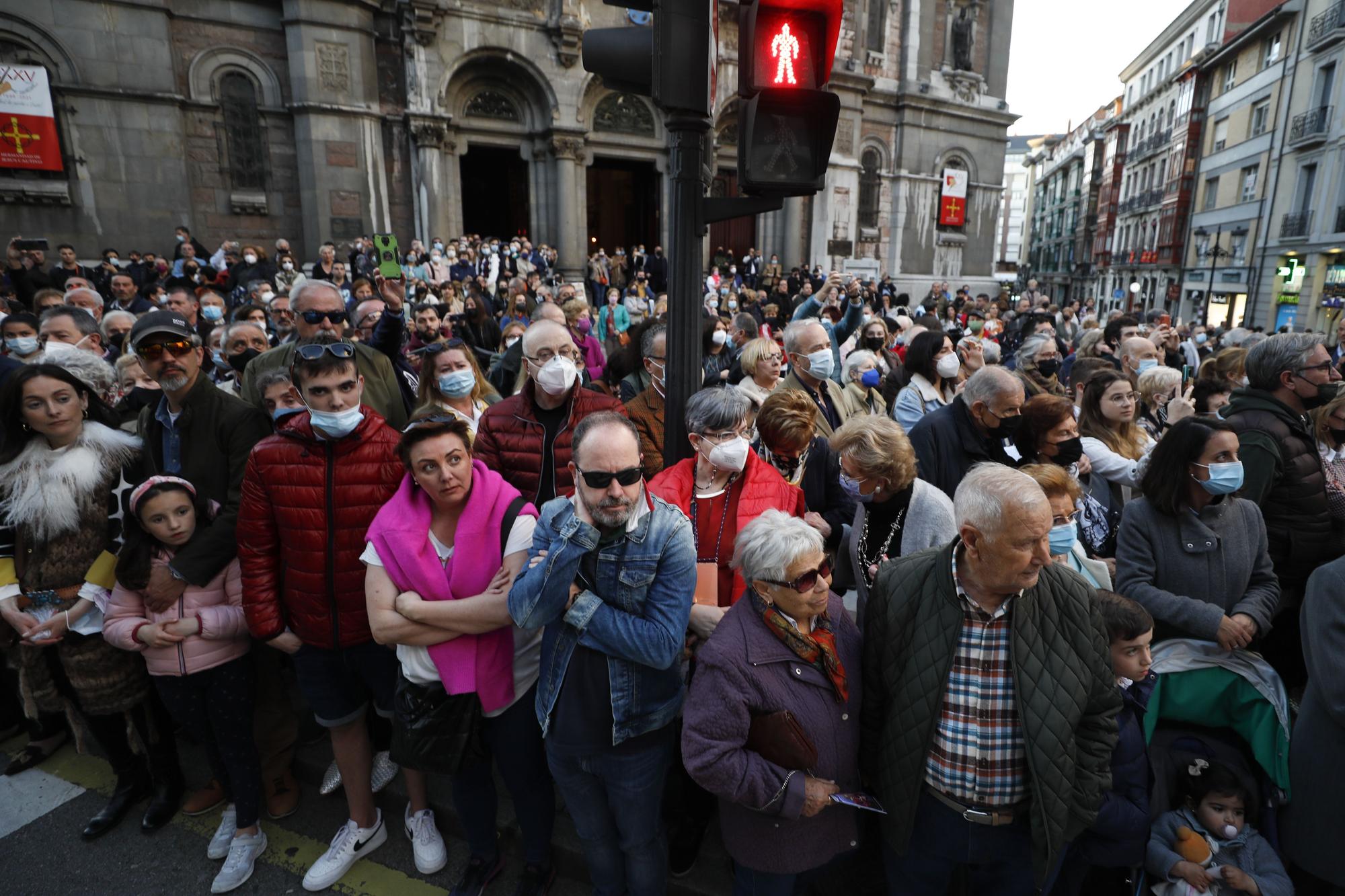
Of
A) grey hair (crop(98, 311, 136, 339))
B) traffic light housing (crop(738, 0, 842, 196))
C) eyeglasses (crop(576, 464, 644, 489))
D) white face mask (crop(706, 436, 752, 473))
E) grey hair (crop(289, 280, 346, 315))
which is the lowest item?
white face mask (crop(706, 436, 752, 473))

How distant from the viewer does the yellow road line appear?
2.97m

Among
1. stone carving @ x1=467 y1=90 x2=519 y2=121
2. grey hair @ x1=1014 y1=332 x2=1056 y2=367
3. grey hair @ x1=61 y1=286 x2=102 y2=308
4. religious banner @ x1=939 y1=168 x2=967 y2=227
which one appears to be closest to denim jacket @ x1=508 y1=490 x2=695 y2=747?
grey hair @ x1=1014 y1=332 x2=1056 y2=367

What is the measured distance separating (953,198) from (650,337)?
2780 cm

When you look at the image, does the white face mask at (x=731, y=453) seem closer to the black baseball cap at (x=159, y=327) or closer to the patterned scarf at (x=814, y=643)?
the patterned scarf at (x=814, y=643)

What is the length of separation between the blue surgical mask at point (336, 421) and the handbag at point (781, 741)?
1968 mm

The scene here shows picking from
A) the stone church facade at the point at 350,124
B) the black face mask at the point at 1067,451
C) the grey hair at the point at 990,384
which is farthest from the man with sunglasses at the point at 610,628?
the stone church facade at the point at 350,124

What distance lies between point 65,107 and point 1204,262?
44883mm

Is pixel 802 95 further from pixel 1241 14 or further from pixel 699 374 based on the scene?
pixel 1241 14

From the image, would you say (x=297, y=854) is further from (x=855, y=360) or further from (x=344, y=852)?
(x=855, y=360)

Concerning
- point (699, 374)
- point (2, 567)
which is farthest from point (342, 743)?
point (699, 374)

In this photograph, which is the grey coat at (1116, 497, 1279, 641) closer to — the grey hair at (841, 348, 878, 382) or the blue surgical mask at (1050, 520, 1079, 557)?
the blue surgical mask at (1050, 520, 1079, 557)

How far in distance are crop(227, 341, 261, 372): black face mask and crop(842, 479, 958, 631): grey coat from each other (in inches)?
174

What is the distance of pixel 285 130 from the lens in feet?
52.7

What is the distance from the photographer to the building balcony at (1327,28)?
2394 centimetres
